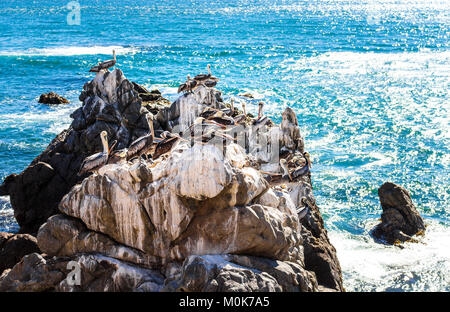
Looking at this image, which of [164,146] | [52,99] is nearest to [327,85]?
[52,99]

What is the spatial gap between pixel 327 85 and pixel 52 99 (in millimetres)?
26366

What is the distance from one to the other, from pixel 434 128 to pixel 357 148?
25.2 feet

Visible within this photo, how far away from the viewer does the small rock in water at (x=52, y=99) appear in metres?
46.0

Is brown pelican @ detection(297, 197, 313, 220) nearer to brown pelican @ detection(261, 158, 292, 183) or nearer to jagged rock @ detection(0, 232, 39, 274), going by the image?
brown pelican @ detection(261, 158, 292, 183)

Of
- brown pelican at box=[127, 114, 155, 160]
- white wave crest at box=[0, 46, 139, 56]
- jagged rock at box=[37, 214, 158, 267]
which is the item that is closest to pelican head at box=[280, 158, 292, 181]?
brown pelican at box=[127, 114, 155, 160]

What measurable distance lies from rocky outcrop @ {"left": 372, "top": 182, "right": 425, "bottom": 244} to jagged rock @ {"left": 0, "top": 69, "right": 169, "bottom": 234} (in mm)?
12380

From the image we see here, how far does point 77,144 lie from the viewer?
2683 cm

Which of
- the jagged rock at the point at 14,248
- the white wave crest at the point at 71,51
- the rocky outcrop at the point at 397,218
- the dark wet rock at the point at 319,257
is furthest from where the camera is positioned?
the white wave crest at the point at 71,51

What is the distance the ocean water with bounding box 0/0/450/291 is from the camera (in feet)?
91.2

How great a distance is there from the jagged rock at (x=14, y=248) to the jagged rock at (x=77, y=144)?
5.35 meters

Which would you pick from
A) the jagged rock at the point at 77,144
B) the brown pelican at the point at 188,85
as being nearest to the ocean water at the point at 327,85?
the jagged rock at the point at 77,144

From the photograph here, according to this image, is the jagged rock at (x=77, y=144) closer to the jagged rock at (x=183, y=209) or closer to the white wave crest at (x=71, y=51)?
the jagged rock at (x=183, y=209)

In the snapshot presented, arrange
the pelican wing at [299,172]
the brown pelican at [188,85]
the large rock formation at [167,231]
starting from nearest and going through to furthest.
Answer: the large rock formation at [167,231]
the pelican wing at [299,172]
the brown pelican at [188,85]

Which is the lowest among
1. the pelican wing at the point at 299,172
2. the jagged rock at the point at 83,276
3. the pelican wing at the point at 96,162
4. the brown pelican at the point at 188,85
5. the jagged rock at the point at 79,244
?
the jagged rock at the point at 83,276
